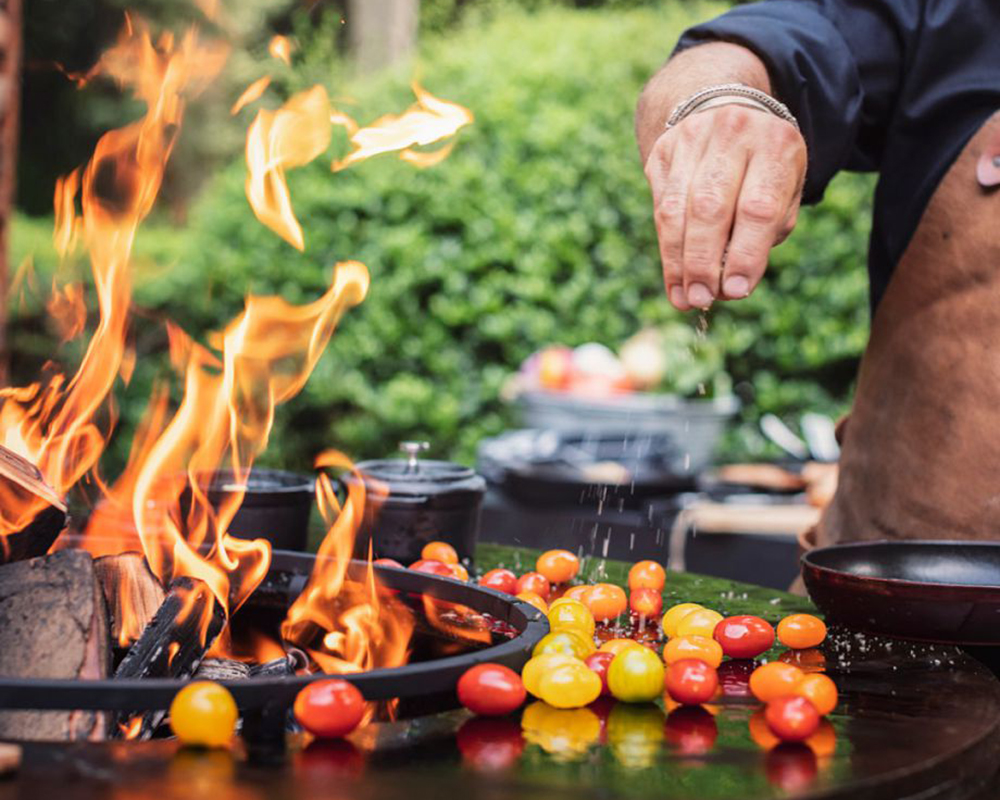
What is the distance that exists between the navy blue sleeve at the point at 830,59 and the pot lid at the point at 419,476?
87cm

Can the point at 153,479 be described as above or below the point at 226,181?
below

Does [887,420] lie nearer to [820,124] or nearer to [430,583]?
[820,124]

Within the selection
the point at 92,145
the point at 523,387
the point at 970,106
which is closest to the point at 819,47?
the point at 970,106

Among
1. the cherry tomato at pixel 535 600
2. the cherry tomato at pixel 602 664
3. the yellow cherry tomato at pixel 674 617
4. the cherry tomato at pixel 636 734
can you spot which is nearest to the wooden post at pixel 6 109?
the cherry tomato at pixel 535 600

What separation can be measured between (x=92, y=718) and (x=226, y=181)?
5.67 metres

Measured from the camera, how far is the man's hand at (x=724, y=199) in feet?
5.58

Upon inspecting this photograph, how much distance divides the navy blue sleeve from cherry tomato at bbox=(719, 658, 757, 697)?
1.02 metres

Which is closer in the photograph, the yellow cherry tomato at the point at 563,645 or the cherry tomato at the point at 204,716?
the cherry tomato at the point at 204,716

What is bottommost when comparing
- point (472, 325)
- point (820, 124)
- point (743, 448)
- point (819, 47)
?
point (743, 448)

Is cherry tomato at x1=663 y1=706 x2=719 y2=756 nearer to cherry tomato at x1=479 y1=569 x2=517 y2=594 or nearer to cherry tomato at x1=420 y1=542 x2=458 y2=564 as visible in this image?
cherry tomato at x1=479 y1=569 x2=517 y2=594

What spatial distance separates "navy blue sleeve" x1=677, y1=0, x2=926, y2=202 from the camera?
2139 millimetres

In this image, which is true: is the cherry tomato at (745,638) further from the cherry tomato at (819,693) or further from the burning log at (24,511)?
the burning log at (24,511)

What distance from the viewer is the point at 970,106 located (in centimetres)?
228

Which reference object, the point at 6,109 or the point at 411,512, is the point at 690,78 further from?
the point at 6,109
